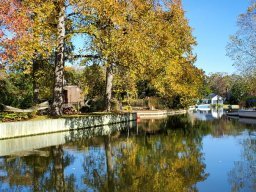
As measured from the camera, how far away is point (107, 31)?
1138 inches

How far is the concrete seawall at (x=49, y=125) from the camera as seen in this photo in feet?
70.6

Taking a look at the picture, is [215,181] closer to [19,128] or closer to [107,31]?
[19,128]

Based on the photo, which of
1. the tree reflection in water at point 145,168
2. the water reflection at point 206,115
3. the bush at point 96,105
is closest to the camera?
the tree reflection in water at point 145,168

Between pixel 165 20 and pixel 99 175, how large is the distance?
34.2 m

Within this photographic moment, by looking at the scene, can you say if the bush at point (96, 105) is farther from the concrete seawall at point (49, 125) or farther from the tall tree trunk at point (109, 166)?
the tall tree trunk at point (109, 166)

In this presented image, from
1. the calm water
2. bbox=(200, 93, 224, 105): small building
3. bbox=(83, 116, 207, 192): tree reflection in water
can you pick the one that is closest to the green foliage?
the calm water

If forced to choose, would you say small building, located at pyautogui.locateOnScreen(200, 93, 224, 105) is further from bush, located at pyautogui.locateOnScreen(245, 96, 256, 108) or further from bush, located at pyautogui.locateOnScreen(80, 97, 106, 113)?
bush, located at pyautogui.locateOnScreen(80, 97, 106, 113)

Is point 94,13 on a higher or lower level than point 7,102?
higher

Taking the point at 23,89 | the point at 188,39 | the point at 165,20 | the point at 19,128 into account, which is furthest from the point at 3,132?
the point at 188,39

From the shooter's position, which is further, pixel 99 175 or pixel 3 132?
pixel 3 132

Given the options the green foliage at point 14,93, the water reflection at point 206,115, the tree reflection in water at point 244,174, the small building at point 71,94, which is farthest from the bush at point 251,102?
the tree reflection in water at point 244,174

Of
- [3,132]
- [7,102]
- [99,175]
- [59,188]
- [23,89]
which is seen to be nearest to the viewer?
[59,188]

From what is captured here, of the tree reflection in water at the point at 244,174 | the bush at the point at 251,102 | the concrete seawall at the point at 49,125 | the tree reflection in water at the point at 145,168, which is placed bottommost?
the tree reflection in water at the point at 244,174

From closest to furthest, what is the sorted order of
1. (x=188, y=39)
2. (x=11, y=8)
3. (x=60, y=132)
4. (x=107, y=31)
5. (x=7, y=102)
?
(x=11, y=8), (x=60, y=132), (x=107, y=31), (x=7, y=102), (x=188, y=39)
